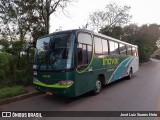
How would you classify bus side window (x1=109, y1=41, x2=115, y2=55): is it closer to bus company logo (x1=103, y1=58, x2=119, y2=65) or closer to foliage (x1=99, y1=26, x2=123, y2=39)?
bus company logo (x1=103, y1=58, x2=119, y2=65)

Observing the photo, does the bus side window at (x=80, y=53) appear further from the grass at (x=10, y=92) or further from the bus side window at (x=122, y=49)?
the bus side window at (x=122, y=49)

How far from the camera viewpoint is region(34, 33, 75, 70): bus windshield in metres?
6.81

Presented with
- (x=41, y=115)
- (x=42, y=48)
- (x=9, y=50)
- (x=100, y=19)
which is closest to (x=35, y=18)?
(x=9, y=50)

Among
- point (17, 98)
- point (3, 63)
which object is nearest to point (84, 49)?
point (17, 98)

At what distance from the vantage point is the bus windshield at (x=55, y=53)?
268 inches

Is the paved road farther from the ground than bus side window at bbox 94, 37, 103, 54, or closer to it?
closer to it

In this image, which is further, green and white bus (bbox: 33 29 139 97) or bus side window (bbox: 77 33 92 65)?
bus side window (bbox: 77 33 92 65)

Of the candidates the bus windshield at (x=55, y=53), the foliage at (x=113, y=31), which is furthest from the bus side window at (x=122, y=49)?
the foliage at (x=113, y=31)

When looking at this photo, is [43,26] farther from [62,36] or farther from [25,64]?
[62,36]

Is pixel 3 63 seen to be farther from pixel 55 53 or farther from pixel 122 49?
pixel 122 49

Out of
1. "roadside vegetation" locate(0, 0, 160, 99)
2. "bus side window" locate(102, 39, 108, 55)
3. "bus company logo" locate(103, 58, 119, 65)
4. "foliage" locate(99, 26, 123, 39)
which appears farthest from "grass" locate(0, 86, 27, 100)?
"foliage" locate(99, 26, 123, 39)

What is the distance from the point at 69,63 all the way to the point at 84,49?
119 cm

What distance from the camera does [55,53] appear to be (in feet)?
23.3

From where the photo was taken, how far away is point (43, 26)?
45.1 ft
